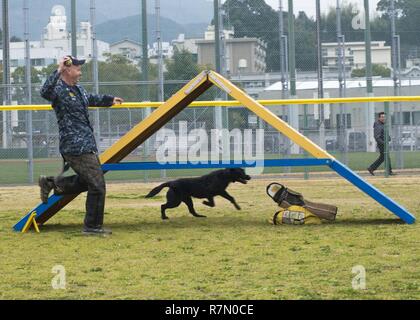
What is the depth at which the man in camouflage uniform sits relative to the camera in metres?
10.1

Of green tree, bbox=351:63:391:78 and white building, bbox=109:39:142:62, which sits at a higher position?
Answer: white building, bbox=109:39:142:62

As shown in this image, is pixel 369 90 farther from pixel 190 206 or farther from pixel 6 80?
pixel 190 206

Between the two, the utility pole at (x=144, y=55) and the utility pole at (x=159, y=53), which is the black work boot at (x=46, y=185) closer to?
the utility pole at (x=159, y=53)

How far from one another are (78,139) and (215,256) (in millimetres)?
2402

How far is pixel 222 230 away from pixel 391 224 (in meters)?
1.81

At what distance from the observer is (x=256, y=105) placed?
35.1 ft

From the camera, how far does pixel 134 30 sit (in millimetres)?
23969

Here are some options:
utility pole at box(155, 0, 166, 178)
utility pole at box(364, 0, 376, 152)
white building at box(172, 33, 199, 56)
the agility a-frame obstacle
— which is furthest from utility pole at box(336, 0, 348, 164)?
the agility a-frame obstacle

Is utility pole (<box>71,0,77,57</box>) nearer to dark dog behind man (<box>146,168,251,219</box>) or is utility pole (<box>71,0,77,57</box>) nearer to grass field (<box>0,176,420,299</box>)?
grass field (<box>0,176,420,299</box>)

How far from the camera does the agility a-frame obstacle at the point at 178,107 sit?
10.5 metres

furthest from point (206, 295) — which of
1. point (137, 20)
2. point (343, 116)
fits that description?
point (137, 20)

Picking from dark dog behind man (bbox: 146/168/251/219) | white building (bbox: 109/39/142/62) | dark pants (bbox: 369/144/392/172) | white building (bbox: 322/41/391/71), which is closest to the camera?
dark dog behind man (bbox: 146/168/251/219)

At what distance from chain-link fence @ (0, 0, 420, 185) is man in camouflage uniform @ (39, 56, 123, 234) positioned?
11.0m
